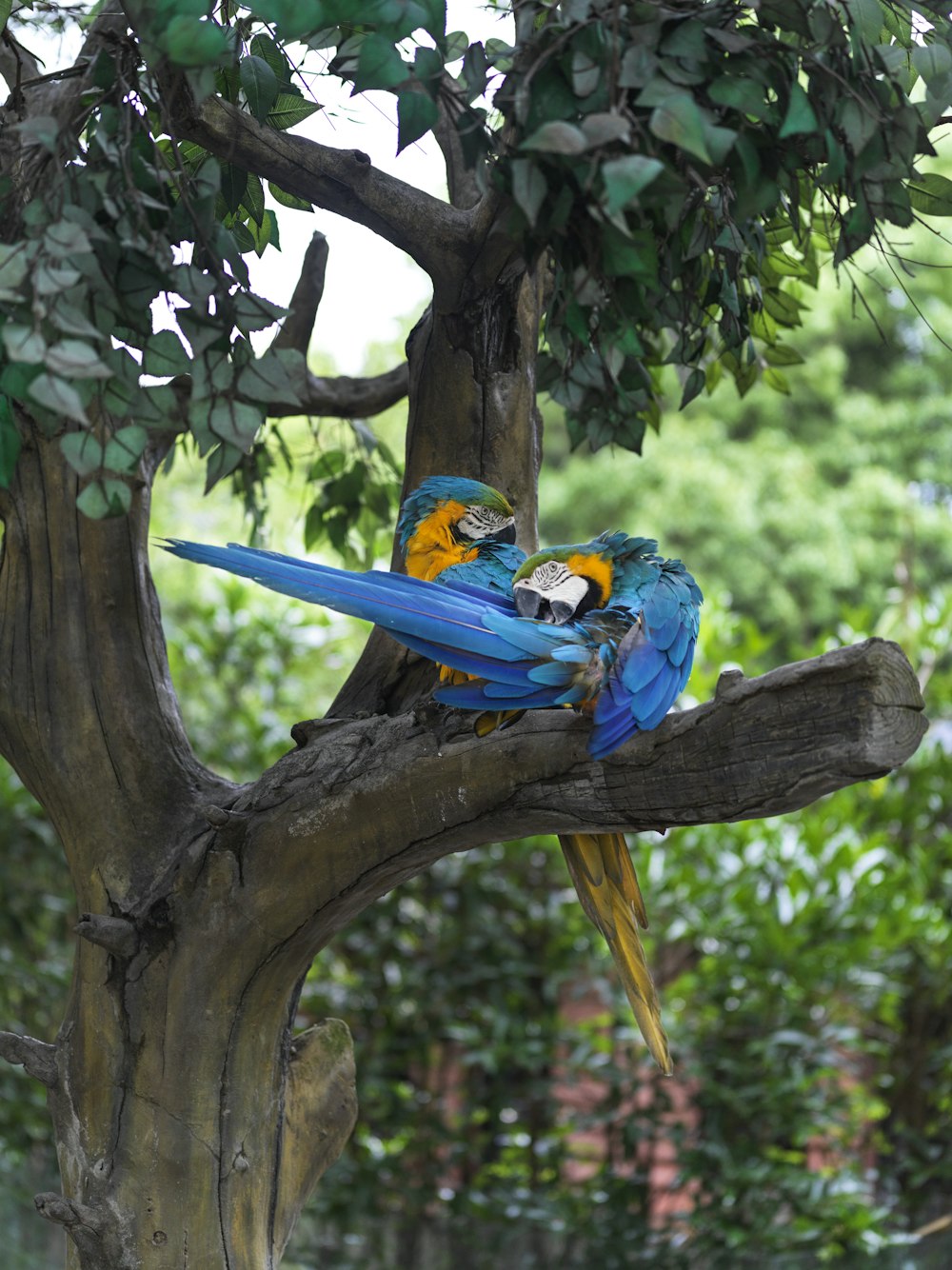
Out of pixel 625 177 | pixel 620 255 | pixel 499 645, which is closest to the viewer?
pixel 625 177

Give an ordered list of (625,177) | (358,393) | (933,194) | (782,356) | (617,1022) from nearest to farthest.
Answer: (625,177) → (933,194) → (782,356) → (358,393) → (617,1022)

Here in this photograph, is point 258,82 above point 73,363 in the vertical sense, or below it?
above

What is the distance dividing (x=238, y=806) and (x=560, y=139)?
0.82m

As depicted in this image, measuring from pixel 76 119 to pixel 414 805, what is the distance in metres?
0.71

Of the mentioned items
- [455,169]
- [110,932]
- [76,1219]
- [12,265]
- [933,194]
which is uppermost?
[455,169]

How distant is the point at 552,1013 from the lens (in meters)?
3.10

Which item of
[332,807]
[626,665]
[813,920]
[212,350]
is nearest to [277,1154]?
[332,807]

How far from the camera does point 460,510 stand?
57.9 inches

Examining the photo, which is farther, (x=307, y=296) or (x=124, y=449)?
(x=307, y=296)

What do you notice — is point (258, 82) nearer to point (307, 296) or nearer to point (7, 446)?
point (7, 446)

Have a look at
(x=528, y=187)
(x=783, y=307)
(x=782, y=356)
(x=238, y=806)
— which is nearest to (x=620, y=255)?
(x=528, y=187)

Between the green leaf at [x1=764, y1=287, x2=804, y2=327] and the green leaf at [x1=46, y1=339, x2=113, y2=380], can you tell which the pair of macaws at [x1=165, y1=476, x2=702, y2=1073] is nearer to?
the green leaf at [x1=46, y1=339, x2=113, y2=380]

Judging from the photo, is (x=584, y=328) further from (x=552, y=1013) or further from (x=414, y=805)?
(x=552, y=1013)

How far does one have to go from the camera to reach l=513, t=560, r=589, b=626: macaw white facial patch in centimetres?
125
